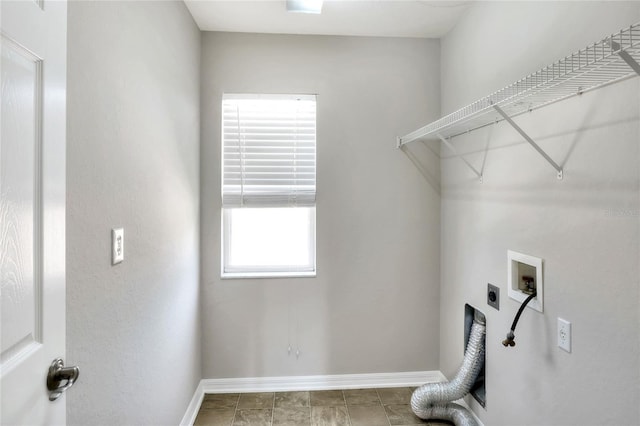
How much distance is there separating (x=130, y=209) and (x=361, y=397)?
6.25ft

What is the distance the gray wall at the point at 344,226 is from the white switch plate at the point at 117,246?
105cm

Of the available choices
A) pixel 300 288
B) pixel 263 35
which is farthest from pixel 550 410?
pixel 263 35

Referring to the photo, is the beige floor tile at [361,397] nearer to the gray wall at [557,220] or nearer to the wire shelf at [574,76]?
the gray wall at [557,220]

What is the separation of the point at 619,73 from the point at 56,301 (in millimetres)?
1693

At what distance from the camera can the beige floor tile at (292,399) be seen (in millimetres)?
2066

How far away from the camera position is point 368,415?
77.7 inches

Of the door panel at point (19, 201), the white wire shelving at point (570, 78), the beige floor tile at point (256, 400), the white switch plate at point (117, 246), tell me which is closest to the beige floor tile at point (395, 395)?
the beige floor tile at point (256, 400)

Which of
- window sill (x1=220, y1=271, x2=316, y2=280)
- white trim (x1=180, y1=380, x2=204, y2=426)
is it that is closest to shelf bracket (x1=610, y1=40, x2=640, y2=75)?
window sill (x1=220, y1=271, x2=316, y2=280)

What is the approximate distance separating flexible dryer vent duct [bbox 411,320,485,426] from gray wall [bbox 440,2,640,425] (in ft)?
0.24

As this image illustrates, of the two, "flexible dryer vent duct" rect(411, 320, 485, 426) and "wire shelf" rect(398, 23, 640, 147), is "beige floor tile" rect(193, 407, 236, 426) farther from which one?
"wire shelf" rect(398, 23, 640, 147)

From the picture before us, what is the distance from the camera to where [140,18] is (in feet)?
4.25

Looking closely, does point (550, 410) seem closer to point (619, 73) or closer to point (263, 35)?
point (619, 73)

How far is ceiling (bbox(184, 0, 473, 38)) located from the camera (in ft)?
6.12

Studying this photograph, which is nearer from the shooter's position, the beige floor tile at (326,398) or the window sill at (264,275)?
the beige floor tile at (326,398)
